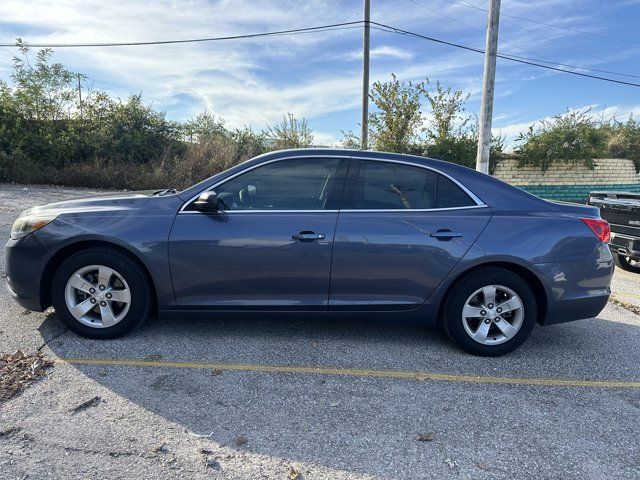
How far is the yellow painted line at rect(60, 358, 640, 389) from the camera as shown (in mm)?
3446

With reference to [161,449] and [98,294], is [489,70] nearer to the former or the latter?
[98,294]

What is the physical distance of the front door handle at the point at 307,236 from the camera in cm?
364

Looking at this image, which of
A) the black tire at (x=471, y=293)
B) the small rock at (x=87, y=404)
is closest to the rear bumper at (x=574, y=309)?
the black tire at (x=471, y=293)

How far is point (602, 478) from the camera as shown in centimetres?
240

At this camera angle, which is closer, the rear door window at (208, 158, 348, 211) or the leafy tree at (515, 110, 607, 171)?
the rear door window at (208, 158, 348, 211)

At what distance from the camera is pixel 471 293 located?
3756mm

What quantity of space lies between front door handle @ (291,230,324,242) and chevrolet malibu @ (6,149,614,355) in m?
0.01

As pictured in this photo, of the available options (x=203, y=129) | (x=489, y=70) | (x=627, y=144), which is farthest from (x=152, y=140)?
(x=627, y=144)

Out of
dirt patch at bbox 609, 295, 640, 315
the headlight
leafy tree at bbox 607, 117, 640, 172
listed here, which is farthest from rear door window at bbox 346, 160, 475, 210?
leafy tree at bbox 607, 117, 640, 172

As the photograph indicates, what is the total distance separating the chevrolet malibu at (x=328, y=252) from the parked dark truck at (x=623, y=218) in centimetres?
419

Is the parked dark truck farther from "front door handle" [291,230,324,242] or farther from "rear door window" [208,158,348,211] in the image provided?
"front door handle" [291,230,324,242]

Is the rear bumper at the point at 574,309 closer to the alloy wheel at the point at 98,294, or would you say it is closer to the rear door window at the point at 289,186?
the rear door window at the point at 289,186

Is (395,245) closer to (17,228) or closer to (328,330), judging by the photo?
(328,330)

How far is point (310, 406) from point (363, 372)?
0.64 metres
